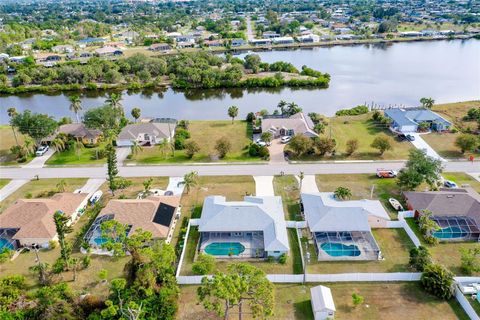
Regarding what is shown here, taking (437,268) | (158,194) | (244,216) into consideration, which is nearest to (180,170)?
(158,194)

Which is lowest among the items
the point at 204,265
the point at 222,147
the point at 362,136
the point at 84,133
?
the point at 362,136

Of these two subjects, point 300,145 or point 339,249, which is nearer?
point 339,249

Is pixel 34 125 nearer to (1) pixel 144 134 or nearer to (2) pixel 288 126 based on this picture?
(1) pixel 144 134

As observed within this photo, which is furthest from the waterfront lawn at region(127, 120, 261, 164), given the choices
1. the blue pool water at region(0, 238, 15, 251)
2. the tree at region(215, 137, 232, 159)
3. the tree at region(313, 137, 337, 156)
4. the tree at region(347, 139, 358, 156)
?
the blue pool water at region(0, 238, 15, 251)

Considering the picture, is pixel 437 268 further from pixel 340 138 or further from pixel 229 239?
pixel 340 138

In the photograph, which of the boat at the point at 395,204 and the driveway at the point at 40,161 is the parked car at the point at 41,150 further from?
the boat at the point at 395,204

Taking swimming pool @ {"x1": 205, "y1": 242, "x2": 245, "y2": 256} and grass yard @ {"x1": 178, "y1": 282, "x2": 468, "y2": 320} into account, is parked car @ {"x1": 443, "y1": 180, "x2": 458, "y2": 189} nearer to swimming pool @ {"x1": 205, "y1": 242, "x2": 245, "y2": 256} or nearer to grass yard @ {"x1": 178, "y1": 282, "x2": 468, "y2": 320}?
grass yard @ {"x1": 178, "y1": 282, "x2": 468, "y2": 320}

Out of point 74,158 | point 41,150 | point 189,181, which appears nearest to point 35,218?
point 189,181

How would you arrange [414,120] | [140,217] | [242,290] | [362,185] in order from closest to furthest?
1. [242,290]
2. [140,217]
3. [362,185]
4. [414,120]
